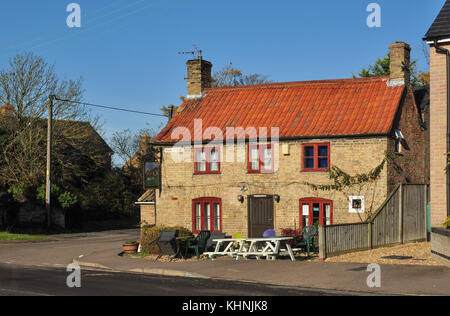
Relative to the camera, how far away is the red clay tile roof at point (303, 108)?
27.0 m

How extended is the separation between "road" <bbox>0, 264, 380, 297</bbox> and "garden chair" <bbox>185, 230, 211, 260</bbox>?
3.92m

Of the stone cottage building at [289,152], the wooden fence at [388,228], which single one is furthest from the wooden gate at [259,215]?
the wooden fence at [388,228]

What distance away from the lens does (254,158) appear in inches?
1128

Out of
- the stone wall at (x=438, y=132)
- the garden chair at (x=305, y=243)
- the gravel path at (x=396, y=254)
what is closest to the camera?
the gravel path at (x=396, y=254)

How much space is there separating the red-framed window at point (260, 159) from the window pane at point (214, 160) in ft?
5.64

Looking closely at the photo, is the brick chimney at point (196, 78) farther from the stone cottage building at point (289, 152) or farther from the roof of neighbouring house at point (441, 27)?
the roof of neighbouring house at point (441, 27)

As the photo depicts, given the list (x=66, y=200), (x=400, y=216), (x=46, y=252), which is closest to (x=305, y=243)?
(x=400, y=216)

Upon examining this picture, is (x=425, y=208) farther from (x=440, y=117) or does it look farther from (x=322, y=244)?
(x=322, y=244)

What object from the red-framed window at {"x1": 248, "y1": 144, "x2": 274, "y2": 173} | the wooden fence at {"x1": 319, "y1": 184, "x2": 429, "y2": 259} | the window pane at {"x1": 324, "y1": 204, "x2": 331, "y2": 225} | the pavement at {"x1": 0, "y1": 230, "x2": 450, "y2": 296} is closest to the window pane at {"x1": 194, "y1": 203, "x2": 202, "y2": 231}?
the red-framed window at {"x1": 248, "y1": 144, "x2": 274, "y2": 173}

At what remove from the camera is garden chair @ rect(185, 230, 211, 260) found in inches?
880

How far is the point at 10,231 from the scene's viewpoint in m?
38.7
